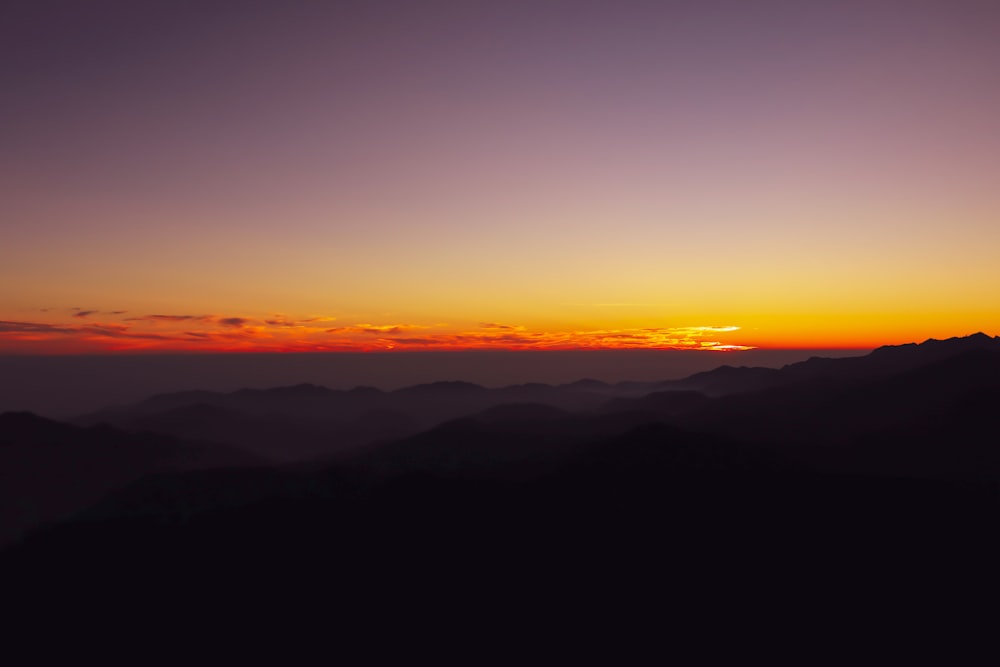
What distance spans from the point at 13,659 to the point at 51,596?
9135 millimetres

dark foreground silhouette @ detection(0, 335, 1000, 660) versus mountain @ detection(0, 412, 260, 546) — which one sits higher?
dark foreground silhouette @ detection(0, 335, 1000, 660)

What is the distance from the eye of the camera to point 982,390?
110125 millimetres

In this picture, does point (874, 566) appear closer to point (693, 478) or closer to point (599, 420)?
point (693, 478)

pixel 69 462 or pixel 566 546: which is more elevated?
pixel 566 546

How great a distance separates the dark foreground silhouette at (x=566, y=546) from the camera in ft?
174

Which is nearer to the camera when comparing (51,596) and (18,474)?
(51,596)

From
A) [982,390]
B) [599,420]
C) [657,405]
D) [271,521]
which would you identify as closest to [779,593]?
[271,521]

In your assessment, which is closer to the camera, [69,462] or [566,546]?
[566,546]

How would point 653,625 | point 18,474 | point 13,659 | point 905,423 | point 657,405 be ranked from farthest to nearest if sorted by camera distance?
point 657,405 < point 18,474 < point 905,423 < point 13,659 < point 653,625

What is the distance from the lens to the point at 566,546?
6419 centimetres

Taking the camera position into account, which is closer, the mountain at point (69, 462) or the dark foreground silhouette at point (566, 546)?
the dark foreground silhouette at point (566, 546)

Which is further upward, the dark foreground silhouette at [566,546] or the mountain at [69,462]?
the dark foreground silhouette at [566,546]

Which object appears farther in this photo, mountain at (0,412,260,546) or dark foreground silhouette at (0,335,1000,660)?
mountain at (0,412,260,546)

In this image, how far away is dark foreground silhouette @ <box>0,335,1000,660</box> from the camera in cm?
5316
